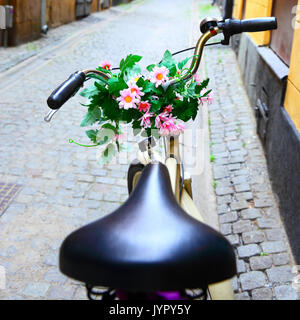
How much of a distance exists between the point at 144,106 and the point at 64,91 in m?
0.47

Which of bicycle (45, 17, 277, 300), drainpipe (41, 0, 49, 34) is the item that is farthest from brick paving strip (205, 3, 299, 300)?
drainpipe (41, 0, 49, 34)

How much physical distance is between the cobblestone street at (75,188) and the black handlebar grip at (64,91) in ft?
5.72

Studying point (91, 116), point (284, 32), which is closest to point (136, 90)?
point (91, 116)

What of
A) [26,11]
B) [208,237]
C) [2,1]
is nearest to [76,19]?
[26,11]

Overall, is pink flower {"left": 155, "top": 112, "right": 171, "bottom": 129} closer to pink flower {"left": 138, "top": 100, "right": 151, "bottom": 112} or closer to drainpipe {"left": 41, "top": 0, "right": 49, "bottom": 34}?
pink flower {"left": 138, "top": 100, "right": 151, "bottom": 112}

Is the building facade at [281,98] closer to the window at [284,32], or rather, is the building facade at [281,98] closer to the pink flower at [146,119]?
the window at [284,32]

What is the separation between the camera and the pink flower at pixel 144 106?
7.77ft

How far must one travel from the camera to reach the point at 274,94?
5109mm

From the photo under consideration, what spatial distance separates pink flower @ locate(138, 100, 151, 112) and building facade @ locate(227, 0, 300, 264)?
185cm

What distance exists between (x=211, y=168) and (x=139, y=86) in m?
3.18

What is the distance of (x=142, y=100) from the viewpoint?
2.40 metres

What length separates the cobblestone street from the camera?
11.5 ft

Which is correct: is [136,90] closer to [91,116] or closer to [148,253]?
[91,116]

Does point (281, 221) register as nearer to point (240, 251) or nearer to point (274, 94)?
point (240, 251)
